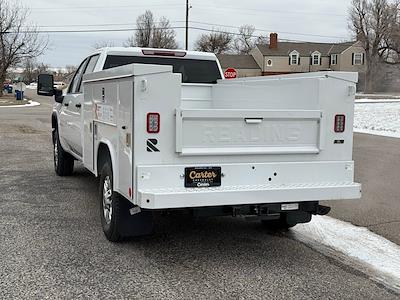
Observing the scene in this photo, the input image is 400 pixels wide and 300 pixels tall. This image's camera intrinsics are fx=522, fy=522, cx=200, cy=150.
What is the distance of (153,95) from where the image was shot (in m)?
4.59

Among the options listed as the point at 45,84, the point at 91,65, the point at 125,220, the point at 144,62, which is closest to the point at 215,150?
the point at 125,220

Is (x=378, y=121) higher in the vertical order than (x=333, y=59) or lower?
lower

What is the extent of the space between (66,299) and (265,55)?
69154 mm

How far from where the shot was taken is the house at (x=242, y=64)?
7112cm

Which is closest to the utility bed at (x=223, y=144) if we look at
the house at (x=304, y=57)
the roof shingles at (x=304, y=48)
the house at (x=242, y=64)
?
the house at (x=242, y=64)

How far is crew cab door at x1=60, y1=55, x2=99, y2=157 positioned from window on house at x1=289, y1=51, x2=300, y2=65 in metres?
66.2

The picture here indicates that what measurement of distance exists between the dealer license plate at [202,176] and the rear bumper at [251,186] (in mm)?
54

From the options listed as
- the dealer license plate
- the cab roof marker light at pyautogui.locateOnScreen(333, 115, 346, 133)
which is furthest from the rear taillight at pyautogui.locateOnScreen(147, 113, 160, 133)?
the cab roof marker light at pyautogui.locateOnScreen(333, 115, 346, 133)

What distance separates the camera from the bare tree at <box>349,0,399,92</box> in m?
70.8

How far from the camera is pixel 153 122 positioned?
4.62 meters

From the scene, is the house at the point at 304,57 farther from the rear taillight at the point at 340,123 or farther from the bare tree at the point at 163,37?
the rear taillight at the point at 340,123

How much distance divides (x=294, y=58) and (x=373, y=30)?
1157 centimetres

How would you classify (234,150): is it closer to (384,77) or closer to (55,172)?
(55,172)

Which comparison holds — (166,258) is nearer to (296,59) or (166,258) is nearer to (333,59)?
(296,59)
